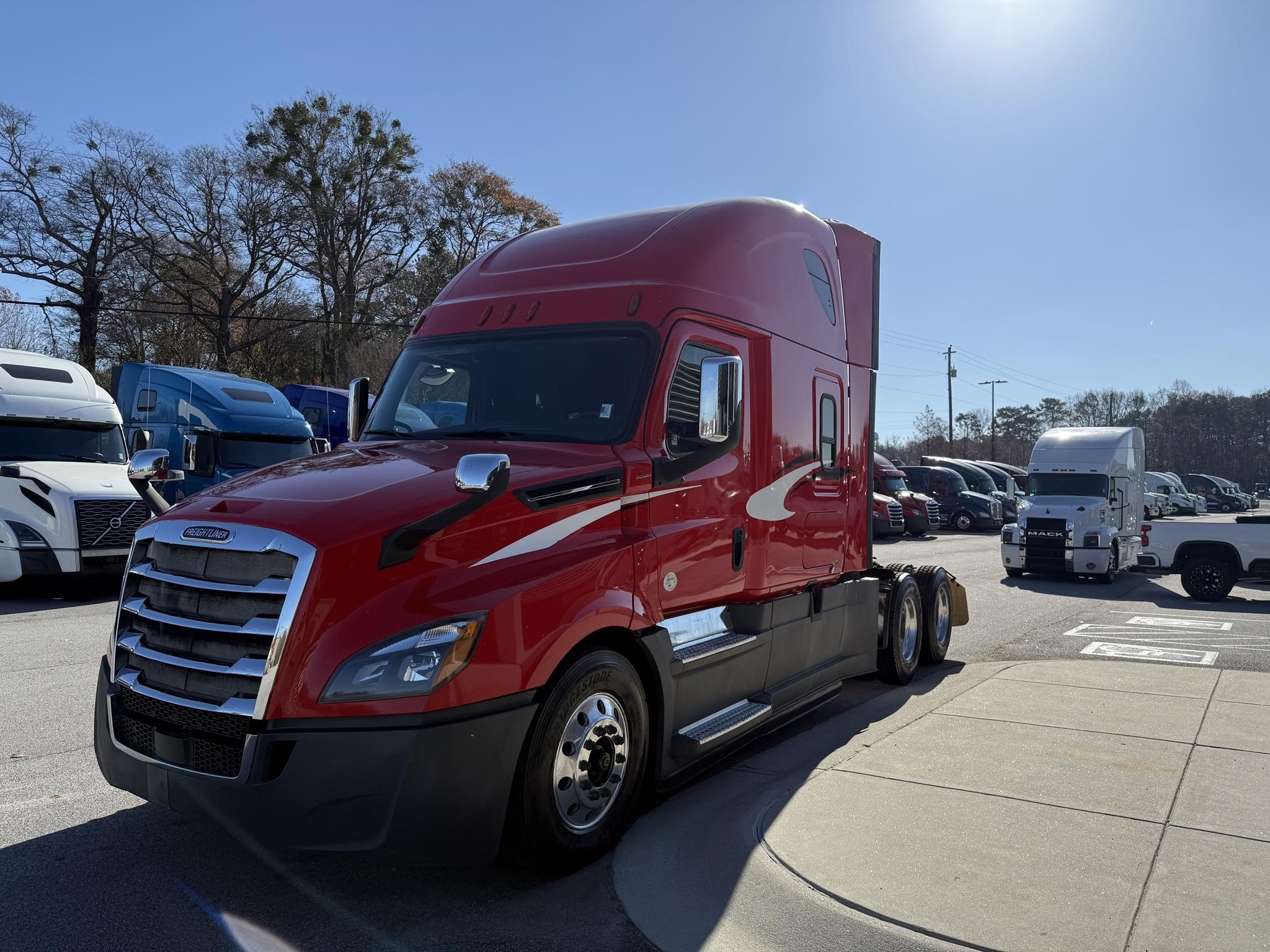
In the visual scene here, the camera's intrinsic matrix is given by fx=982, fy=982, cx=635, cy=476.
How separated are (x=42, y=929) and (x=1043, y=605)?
1462cm

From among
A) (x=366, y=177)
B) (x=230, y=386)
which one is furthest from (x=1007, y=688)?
(x=366, y=177)

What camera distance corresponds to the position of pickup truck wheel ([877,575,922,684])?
8492 millimetres

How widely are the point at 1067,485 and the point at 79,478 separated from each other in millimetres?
18031

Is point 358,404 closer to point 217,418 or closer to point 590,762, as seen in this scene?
point 590,762

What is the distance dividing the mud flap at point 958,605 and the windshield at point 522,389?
6195mm

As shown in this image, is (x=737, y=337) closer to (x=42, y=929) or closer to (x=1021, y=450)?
(x=42, y=929)

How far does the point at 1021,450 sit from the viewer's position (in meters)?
113

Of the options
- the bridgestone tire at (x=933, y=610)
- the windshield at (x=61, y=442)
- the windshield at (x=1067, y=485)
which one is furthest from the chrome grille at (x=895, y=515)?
the windshield at (x=61, y=442)

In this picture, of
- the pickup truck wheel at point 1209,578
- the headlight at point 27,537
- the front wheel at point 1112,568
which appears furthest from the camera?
the front wheel at point 1112,568

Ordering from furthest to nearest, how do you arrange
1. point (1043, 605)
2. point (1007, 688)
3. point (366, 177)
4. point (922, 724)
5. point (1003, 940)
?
point (366, 177) → point (1043, 605) → point (1007, 688) → point (922, 724) → point (1003, 940)

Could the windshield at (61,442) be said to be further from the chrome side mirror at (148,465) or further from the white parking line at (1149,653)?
the white parking line at (1149,653)

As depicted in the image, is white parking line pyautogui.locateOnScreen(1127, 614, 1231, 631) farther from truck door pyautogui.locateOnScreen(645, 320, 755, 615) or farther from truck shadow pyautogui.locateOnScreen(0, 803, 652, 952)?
truck shadow pyautogui.locateOnScreen(0, 803, 652, 952)

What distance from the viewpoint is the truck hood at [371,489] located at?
3.87 m

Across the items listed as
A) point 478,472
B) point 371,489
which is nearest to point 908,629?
point 478,472
